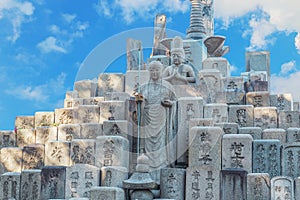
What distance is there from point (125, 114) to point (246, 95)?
4.73 metres

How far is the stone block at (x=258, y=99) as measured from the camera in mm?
19406

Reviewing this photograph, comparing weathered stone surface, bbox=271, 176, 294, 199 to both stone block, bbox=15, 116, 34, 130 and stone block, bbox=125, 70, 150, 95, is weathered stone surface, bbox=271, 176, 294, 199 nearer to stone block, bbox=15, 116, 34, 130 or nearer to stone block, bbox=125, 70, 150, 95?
stone block, bbox=125, 70, 150, 95

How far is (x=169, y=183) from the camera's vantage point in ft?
47.0

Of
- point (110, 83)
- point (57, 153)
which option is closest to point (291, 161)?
point (57, 153)

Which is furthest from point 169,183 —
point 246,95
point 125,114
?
point 246,95

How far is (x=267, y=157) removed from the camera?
15.3m

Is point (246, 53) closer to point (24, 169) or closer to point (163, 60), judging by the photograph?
point (163, 60)

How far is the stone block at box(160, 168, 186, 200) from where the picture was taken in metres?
Result: 14.3

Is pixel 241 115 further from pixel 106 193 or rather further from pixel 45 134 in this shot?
pixel 106 193

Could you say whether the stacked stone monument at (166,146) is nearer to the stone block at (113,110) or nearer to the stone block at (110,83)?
the stone block at (113,110)

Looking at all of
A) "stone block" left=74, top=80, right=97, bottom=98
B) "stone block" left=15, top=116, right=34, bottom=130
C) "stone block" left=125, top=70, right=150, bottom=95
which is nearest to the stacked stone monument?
"stone block" left=15, top=116, right=34, bottom=130

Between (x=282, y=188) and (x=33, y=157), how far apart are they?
23.6ft

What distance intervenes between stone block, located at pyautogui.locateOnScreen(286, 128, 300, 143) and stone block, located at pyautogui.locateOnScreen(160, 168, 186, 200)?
12.6 ft

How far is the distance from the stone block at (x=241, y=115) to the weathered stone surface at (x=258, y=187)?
4.50 metres
